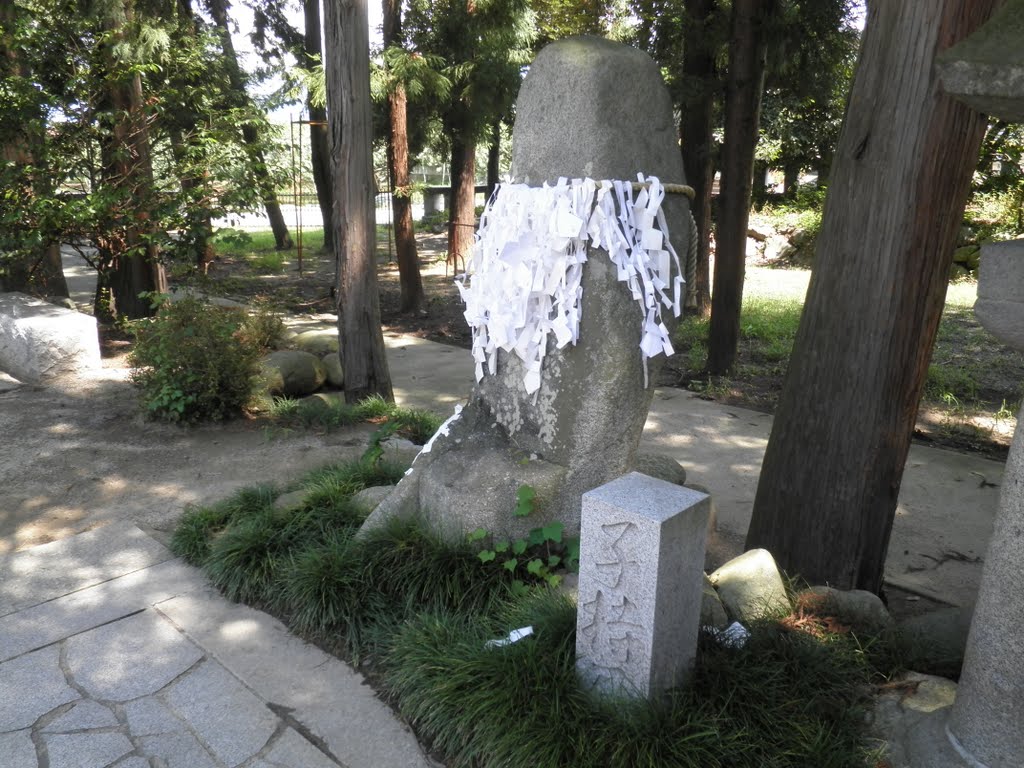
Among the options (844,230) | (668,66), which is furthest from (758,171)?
(844,230)

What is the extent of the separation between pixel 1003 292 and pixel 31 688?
3.36 meters

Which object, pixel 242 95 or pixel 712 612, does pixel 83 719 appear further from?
pixel 242 95

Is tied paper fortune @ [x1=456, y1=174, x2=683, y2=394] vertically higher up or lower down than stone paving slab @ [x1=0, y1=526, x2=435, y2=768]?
higher up

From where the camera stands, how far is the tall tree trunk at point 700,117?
336 inches

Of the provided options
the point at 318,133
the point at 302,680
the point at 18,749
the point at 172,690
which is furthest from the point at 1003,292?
the point at 318,133

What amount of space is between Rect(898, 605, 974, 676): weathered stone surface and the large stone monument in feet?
4.27

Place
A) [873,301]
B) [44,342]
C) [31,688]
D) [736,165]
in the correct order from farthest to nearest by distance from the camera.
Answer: [736,165] → [44,342] → [873,301] → [31,688]

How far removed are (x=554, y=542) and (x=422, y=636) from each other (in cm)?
78

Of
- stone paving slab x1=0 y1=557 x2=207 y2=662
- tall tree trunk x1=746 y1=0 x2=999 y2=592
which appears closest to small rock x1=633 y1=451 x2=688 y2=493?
tall tree trunk x1=746 y1=0 x2=999 y2=592

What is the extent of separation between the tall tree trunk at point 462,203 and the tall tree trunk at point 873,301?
990 centimetres

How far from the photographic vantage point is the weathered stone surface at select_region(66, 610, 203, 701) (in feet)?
9.73

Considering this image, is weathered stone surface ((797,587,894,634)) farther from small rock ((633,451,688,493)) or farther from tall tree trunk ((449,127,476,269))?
tall tree trunk ((449,127,476,269))

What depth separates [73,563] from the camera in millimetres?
3945

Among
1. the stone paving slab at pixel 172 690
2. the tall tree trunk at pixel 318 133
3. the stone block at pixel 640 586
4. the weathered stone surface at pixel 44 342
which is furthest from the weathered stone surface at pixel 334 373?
the tall tree trunk at pixel 318 133
